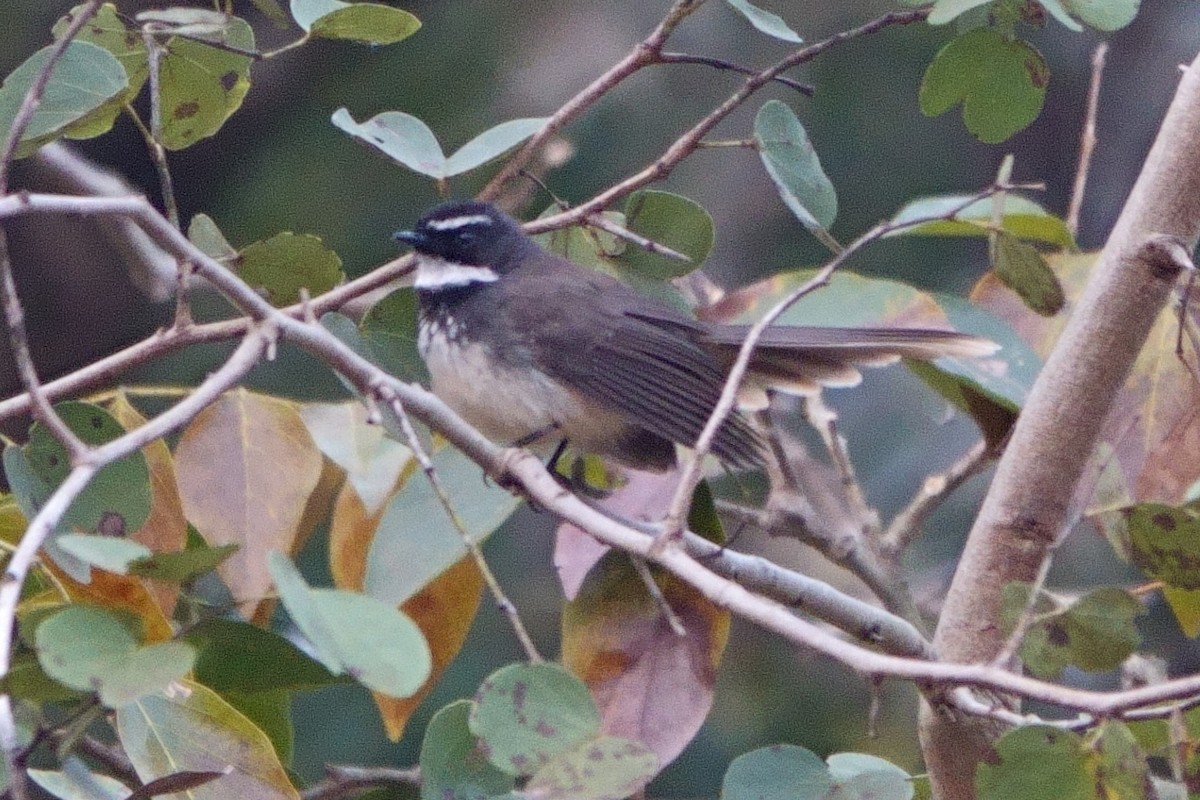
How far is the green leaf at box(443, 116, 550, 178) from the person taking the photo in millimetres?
2053

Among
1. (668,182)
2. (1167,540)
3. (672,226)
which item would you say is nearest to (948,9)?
(672,226)

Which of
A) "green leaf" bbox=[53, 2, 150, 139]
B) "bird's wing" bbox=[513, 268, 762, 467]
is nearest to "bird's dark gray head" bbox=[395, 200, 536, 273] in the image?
"bird's wing" bbox=[513, 268, 762, 467]

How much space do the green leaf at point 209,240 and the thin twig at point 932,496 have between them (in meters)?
1.31

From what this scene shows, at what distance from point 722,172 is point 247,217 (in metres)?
1.90

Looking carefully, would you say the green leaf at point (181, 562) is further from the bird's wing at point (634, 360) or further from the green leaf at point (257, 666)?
the bird's wing at point (634, 360)

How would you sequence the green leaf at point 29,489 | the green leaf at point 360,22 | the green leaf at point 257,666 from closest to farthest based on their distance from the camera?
1. the green leaf at point 29,489
2. the green leaf at point 257,666
3. the green leaf at point 360,22

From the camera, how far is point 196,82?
213 centimetres

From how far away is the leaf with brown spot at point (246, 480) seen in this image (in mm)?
2105

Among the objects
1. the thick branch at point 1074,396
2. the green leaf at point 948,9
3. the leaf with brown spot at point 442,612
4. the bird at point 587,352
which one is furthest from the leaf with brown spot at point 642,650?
the green leaf at point 948,9

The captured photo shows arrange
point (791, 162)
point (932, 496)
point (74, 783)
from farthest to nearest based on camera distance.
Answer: point (932, 496) < point (791, 162) < point (74, 783)

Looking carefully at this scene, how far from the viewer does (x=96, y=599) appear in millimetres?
1927

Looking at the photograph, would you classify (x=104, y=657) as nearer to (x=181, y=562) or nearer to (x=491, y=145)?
(x=181, y=562)

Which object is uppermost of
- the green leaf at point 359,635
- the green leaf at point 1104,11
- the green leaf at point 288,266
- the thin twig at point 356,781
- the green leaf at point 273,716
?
the green leaf at point 1104,11

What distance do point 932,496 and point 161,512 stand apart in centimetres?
Result: 137
